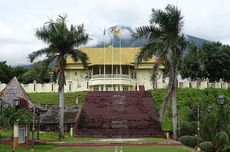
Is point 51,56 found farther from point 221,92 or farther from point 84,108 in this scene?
point 221,92

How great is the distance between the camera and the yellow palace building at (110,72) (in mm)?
67125

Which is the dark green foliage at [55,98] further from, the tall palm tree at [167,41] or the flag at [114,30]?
the tall palm tree at [167,41]

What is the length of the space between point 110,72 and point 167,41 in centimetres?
3412

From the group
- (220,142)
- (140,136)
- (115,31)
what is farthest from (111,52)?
(220,142)

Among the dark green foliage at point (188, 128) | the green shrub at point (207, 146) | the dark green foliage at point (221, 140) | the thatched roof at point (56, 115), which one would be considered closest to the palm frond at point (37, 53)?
the thatched roof at point (56, 115)

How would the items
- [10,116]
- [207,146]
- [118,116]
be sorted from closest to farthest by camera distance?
[10,116] < [207,146] < [118,116]

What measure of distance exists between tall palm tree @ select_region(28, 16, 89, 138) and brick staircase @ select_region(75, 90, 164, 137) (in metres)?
5.57

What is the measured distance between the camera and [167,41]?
37844mm

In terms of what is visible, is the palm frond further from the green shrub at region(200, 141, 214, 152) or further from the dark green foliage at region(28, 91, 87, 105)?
the green shrub at region(200, 141, 214, 152)

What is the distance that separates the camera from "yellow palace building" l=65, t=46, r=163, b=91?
67.1 meters

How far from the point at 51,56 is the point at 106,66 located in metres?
30.2

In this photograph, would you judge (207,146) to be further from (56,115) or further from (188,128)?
(56,115)

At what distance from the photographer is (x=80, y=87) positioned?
61781mm

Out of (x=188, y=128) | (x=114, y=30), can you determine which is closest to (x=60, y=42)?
(x=188, y=128)
